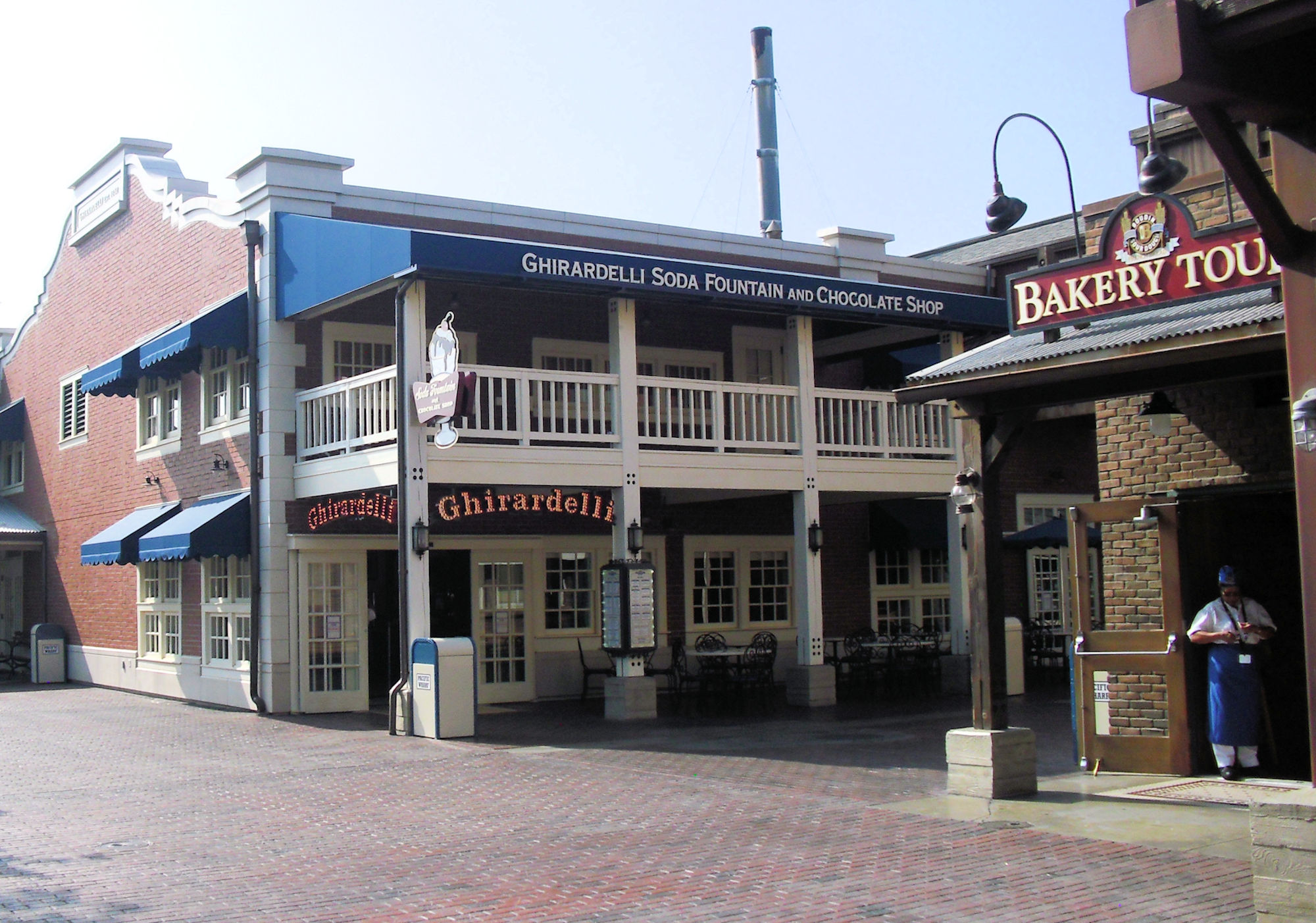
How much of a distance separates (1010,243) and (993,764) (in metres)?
19.1

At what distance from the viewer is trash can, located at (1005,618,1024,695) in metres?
19.0

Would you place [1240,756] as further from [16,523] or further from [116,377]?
[16,523]

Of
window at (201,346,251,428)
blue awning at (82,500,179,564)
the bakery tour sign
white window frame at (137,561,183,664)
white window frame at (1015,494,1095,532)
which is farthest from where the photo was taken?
white window frame at (1015,494,1095,532)

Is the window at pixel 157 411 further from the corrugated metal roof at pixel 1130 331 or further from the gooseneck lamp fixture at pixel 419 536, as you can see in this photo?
the corrugated metal roof at pixel 1130 331

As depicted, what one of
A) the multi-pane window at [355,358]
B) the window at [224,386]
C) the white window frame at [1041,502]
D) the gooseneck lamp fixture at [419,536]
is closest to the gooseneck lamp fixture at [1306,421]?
the gooseneck lamp fixture at [419,536]

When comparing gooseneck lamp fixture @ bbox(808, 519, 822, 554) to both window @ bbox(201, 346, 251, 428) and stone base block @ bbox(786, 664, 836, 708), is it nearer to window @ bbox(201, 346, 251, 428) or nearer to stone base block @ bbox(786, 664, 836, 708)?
stone base block @ bbox(786, 664, 836, 708)

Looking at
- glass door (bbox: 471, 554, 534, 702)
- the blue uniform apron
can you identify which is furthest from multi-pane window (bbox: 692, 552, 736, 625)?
the blue uniform apron

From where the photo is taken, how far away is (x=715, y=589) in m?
22.4

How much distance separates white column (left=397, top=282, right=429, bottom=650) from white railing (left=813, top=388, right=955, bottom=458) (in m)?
6.26

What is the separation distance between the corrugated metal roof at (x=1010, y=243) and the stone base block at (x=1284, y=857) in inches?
743

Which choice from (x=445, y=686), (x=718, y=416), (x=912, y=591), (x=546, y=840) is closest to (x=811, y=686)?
(x=718, y=416)

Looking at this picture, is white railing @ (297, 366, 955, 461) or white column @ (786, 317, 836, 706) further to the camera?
white column @ (786, 317, 836, 706)

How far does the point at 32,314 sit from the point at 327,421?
15.3m

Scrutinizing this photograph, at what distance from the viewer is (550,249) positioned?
16.2 meters
